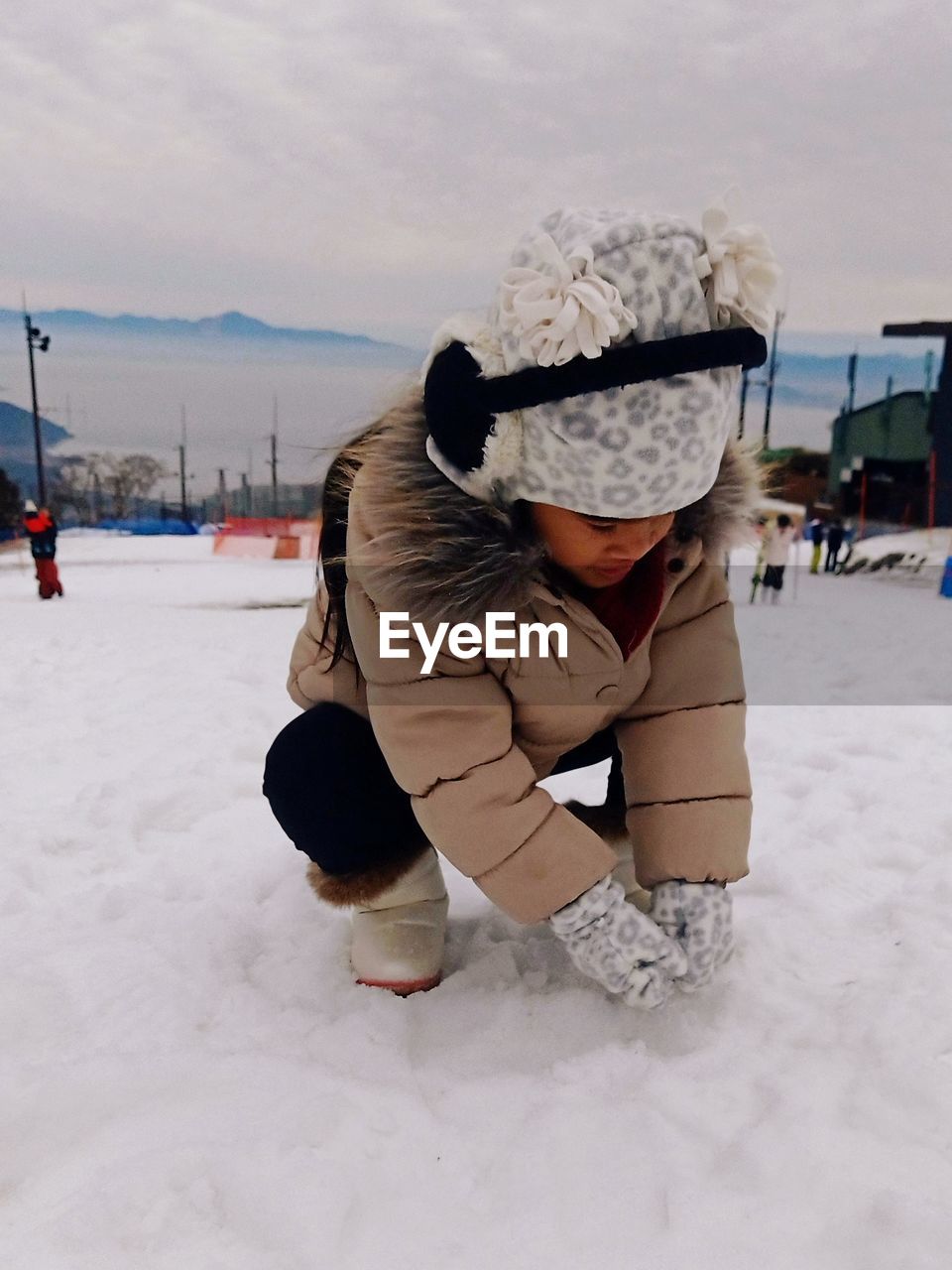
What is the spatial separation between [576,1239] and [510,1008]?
374 millimetres

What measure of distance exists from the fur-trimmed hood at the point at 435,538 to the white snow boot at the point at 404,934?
0.49 metres

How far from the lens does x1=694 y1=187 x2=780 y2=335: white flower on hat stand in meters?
1.00

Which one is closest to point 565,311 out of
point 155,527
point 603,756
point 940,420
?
point 603,756

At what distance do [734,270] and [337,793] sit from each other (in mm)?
872

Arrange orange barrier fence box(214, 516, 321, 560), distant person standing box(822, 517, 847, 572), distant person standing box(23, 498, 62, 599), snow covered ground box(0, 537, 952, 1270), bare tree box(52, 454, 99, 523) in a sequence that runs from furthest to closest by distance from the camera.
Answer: bare tree box(52, 454, 99, 523), orange barrier fence box(214, 516, 321, 560), distant person standing box(822, 517, 847, 572), distant person standing box(23, 498, 62, 599), snow covered ground box(0, 537, 952, 1270)

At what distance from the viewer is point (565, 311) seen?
94 cm

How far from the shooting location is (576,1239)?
0.92 meters

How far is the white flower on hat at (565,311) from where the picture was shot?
0.94 meters

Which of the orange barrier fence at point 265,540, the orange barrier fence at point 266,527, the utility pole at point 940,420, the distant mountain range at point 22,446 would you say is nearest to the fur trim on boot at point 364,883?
the orange barrier fence at point 265,540

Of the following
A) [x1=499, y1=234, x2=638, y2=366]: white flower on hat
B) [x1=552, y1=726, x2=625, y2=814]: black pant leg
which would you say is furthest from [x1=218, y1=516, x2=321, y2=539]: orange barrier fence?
[x1=499, y1=234, x2=638, y2=366]: white flower on hat

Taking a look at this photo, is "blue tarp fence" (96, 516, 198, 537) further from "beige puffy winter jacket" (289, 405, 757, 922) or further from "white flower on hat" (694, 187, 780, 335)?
"white flower on hat" (694, 187, 780, 335)

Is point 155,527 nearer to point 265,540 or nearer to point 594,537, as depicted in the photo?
point 265,540

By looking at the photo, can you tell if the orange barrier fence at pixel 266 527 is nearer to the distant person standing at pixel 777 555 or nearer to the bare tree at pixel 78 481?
the distant person standing at pixel 777 555

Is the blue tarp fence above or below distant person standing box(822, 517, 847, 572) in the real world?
below
